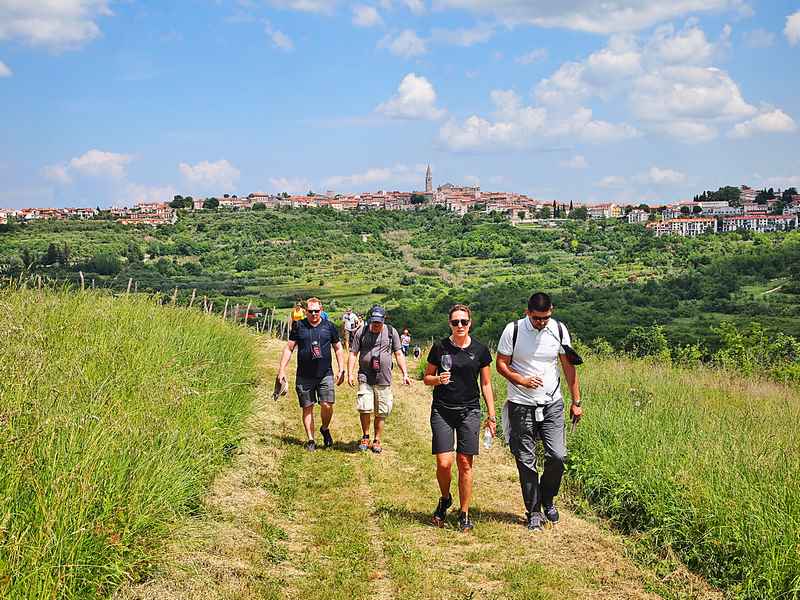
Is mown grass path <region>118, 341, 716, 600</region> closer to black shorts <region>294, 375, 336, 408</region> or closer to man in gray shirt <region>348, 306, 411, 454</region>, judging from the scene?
man in gray shirt <region>348, 306, 411, 454</region>

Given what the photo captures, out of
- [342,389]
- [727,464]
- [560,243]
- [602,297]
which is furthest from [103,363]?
[560,243]

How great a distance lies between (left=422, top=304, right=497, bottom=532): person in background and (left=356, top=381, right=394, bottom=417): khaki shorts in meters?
2.55

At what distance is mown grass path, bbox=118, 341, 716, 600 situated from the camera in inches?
171

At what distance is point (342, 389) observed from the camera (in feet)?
44.3

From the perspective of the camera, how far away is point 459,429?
568cm

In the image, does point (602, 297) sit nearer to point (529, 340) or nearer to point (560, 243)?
point (560, 243)

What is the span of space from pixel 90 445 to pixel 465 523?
2.98 m

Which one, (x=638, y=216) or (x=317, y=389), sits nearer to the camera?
(x=317, y=389)

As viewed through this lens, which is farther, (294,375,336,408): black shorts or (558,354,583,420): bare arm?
(294,375,336,408): black shorts

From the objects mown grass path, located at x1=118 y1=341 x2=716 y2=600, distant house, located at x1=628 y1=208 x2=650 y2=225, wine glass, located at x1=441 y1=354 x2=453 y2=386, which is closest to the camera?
mown grass path, located at x1=118 y1=341 x2=716 y2=600

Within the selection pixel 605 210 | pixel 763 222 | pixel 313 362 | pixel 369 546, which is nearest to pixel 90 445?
pixel 369 546

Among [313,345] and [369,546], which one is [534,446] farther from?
[313,345]

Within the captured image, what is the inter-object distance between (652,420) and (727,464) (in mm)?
1732

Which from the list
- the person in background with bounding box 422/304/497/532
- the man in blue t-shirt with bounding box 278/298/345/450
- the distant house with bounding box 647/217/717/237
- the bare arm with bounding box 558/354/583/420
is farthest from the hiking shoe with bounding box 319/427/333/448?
the distant house with bounding box 647/217/717/237
